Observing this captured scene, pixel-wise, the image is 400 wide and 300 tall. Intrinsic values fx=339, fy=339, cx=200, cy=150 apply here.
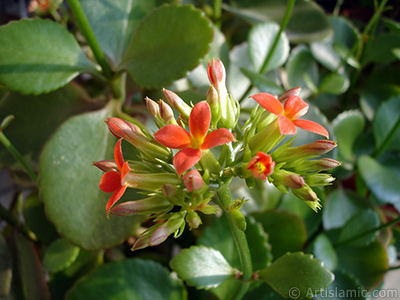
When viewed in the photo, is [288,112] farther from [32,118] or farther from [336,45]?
[336,45]

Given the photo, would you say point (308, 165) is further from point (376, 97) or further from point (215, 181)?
point (376, 97)

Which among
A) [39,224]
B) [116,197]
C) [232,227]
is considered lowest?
[39,224]

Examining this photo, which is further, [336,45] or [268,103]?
[336,45]

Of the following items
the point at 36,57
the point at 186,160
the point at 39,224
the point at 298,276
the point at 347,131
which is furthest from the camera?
the point at 347,131

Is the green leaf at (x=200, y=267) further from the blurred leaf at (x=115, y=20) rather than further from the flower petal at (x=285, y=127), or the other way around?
the blurred leaf at (x=115, y=20)

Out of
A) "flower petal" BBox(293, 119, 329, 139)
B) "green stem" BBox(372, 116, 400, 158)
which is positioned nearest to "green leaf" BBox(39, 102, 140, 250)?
"flower petal" BBox(293, 119, 329, 139)

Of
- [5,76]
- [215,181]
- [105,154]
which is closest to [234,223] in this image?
[215,181]

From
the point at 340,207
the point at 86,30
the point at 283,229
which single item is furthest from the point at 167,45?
the point at 340,207
